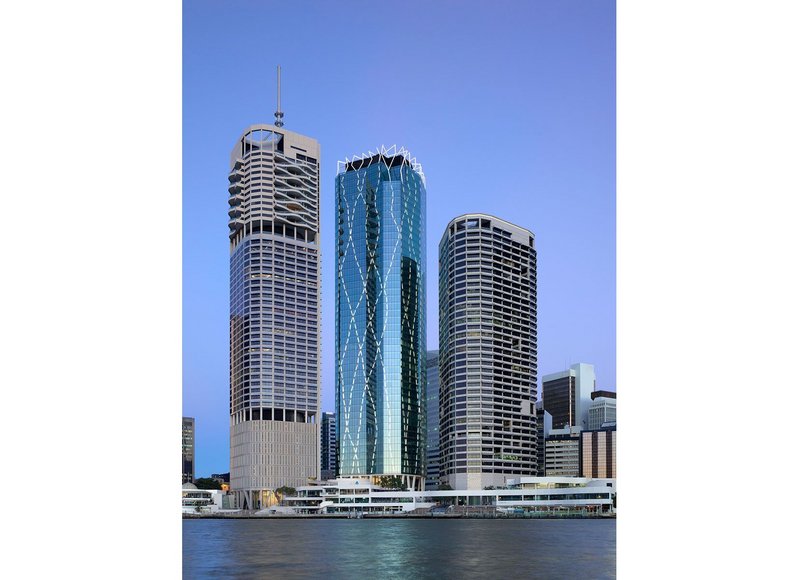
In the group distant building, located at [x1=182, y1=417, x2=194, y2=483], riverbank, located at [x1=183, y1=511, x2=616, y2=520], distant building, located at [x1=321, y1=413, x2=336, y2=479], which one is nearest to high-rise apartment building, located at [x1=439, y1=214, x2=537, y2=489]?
riverbank, located at [x1=183, y1=511, x2=616, y2=520]

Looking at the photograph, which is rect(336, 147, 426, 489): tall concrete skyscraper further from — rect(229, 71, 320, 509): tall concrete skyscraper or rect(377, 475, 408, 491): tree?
rect(229, 71, 320, 509): tall concrete skyscraper

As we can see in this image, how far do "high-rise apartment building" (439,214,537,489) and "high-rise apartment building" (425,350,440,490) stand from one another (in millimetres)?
8881

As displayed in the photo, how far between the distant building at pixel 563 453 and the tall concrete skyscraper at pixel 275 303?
13.3 m

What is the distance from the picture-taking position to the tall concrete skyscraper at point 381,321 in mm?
46719

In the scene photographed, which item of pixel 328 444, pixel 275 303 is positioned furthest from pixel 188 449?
pixel 275 303

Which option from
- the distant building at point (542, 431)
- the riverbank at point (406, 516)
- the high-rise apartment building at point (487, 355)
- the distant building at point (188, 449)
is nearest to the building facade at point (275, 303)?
the riverbank at point (406, 516)

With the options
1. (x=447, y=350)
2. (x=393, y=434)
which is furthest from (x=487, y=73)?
(x=393, y=434)

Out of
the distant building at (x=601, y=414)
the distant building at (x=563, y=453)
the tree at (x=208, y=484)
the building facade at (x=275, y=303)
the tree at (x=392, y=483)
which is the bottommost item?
the tree at (x=208, y=484)

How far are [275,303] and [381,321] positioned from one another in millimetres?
6944

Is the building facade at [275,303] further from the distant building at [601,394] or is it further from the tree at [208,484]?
the distant building at [601,394]
